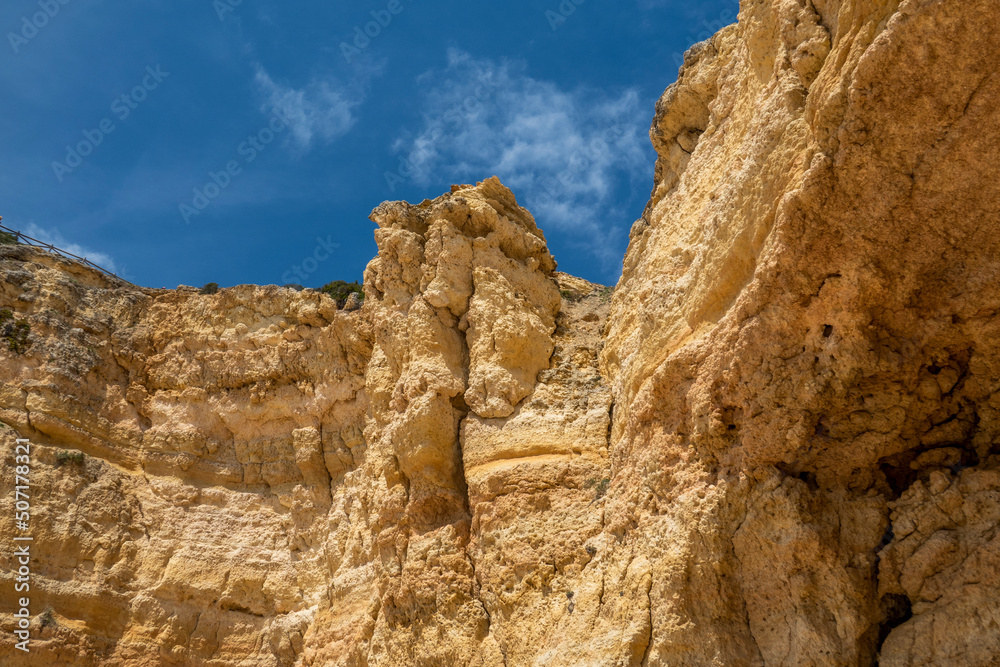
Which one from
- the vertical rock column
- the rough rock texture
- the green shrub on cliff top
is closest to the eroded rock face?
the rough rock texture

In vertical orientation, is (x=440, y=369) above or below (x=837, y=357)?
above

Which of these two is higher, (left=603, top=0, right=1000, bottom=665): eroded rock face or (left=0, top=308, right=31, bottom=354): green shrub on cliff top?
(left=0, top=308, right=31, bottom=354): green shrub on cliff top

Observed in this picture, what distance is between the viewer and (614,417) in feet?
34.2

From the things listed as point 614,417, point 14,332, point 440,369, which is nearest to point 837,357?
point 614,417

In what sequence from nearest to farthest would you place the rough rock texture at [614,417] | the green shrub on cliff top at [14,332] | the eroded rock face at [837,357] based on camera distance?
the eroded rock face at [837,357] → the rough rock texture at [614,417] → the green shrub on cliff top at [14,332]

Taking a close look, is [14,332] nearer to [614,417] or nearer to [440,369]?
[440,369]


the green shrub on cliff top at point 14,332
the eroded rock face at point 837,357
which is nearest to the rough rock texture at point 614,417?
the eroded rock face at point 837,357

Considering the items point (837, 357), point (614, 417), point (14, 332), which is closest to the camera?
point (837, 357)

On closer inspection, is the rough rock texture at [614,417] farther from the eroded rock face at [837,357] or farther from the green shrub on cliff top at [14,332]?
the green shrub on cliff top at [14,332]

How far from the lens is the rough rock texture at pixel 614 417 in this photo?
698 cm

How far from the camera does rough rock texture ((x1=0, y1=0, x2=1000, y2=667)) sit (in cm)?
698

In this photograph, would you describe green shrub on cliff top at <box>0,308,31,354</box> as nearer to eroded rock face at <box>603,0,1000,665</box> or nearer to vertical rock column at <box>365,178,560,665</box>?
vertical rock column at <box>365,178,560,665</box>

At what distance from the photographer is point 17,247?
623 inches

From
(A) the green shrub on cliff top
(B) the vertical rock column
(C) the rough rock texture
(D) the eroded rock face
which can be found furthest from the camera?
(A) the green shrub on cliff top
